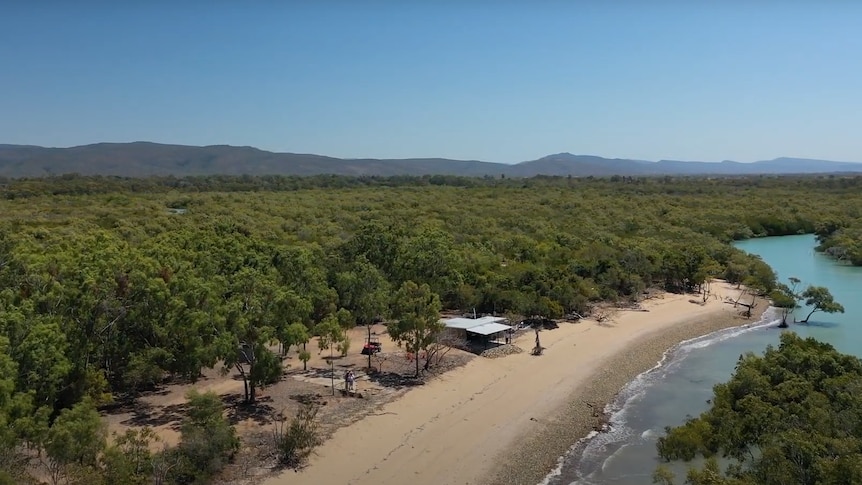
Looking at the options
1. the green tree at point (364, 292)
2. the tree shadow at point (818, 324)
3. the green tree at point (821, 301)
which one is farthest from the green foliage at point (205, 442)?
the green tree at point (821, 301)

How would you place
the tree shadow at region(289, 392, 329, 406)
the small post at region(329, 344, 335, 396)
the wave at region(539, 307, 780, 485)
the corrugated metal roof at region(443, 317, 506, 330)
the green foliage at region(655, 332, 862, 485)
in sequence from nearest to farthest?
the green foliage at region(655, 332, 862, 485) → the wave at region(539, 307, 780, 485) → the tree shadow at region(289, 392, 329, 406) → the small post at region(329, 344, 335, 396) → the corrugated metal roof at region(443, 317, 506, 330)

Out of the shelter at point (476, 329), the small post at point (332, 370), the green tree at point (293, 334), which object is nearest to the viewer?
the green tree at point (293, 334)

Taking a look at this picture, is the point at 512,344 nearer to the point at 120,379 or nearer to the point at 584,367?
the point at 584,367

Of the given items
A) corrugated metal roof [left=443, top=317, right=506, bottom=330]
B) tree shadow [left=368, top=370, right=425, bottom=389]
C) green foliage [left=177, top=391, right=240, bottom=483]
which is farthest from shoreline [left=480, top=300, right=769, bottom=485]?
green foliage [left=177, top=391, right=240, bottom=483]

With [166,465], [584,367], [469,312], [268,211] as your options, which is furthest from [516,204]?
[166,465]

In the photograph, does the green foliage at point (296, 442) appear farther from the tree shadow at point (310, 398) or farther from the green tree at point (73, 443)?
the green tree at point (73, 443)

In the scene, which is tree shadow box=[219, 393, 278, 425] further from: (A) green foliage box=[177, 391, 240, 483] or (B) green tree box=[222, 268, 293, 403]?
(A) green foliage box=[177, 391, 240, 483]

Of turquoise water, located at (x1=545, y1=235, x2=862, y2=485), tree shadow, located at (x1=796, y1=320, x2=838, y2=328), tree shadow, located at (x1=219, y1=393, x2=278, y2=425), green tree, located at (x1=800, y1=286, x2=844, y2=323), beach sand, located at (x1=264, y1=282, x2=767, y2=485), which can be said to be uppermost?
green tree, located at (x1=800, y1=286, x2=844, y2=323)
